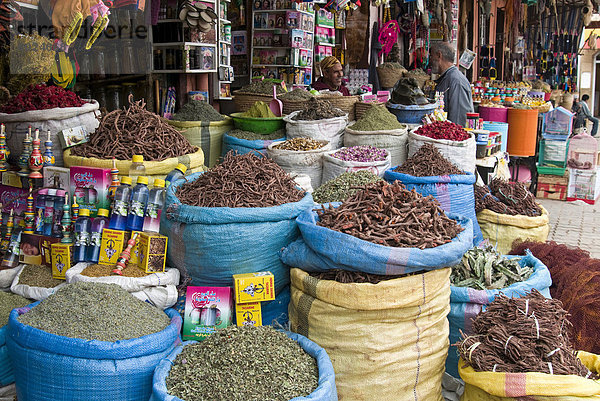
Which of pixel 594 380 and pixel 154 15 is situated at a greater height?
pixel 154 15

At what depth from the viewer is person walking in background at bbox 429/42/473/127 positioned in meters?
5.59

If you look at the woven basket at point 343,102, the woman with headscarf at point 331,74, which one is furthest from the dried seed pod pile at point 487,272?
the woman with headscarf at point 331,74

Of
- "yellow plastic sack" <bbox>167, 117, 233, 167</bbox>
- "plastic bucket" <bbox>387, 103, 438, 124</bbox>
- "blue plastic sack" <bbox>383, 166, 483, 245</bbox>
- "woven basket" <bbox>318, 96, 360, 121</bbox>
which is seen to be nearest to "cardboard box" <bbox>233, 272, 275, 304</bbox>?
"blue plastic sack" <bbox>383, 166, 483, 245</bbox>

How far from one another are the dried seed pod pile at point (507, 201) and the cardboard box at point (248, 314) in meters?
2.18

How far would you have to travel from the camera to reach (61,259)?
272cm

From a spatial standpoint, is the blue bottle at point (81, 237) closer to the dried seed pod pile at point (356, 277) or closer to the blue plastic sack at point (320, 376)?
the blue plastic sack at point (320, 376)

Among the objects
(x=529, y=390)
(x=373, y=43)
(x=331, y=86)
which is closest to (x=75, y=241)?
(x=529, y=390)

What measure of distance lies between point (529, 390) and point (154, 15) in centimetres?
424

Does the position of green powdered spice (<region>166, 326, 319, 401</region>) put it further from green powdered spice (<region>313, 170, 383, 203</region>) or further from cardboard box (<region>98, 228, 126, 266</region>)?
green powdered spice (<region>313, 170, 383, 203</region>)

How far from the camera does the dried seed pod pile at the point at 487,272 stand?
2.75 meters

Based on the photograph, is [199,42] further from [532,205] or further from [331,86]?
[532,205]

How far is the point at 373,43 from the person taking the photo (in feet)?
29.2

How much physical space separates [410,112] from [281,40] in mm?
2422

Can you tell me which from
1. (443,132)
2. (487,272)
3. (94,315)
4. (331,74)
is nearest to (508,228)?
(443,132)
